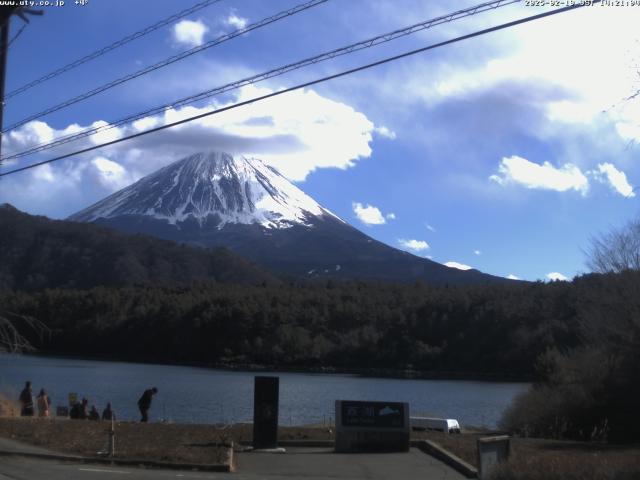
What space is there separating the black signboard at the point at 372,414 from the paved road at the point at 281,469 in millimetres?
839

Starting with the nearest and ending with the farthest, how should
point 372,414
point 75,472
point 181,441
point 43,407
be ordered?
point 75,472
point 372,414
point 181,441
point 43,407

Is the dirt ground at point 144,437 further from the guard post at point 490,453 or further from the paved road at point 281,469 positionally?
the guard post at point 490,453

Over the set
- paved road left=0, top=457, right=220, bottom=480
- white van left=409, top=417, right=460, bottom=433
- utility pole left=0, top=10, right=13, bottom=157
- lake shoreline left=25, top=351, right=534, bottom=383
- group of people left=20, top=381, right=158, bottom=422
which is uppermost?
utility pole left=0, top=10, right=13, bottom=157

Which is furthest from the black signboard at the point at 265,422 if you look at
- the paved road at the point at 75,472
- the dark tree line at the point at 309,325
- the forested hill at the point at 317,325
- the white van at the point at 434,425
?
the dark tree line at the point at 309,325

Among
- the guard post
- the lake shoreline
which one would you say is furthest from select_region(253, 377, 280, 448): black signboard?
the lake shoreline

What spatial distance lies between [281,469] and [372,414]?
3.39 metres

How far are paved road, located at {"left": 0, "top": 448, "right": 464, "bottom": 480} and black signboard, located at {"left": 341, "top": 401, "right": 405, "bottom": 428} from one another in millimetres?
839

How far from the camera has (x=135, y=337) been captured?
5310 inches

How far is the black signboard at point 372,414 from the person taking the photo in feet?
63.9

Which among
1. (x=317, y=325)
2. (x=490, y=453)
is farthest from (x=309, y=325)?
(x=490, y=453)

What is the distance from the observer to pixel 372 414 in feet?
63.9

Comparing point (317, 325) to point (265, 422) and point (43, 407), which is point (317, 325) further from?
point (265, 422)

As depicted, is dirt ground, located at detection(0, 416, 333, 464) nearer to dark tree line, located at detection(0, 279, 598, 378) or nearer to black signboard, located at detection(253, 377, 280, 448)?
black signboard, located at detection(253, 377, 280, 448)

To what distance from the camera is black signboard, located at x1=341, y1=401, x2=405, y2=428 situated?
1947 cm
